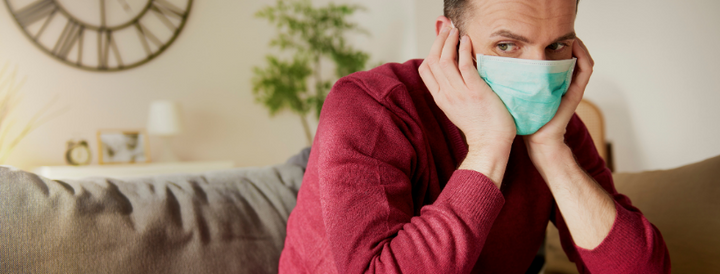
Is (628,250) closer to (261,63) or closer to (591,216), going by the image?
(591,216)

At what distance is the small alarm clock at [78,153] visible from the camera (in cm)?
283

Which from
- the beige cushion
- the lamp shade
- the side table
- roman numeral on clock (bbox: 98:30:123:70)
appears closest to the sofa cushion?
the beige cushion

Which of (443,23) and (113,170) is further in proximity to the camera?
(113,170)

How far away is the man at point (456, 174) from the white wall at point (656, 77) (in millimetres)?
932

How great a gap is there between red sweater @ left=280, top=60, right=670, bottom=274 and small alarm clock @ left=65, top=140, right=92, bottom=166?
2.68 metres

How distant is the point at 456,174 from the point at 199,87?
3298 millimetres

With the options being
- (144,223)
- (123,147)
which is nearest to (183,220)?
(144,223)

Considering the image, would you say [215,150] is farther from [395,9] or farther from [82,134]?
[395,9]

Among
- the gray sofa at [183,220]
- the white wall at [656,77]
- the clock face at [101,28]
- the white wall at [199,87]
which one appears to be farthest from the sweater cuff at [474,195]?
the clock face at [101,28]

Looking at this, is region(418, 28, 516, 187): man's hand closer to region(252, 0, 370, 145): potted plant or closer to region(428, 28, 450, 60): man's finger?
region(428, 28, 450, 60): man's finger

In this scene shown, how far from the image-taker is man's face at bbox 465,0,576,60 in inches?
30.1

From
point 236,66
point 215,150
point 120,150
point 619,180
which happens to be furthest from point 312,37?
point 619,180

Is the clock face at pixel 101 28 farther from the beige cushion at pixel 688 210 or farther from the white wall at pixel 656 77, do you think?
the beige cushion at pixel 688 210

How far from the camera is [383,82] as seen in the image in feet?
2.57
